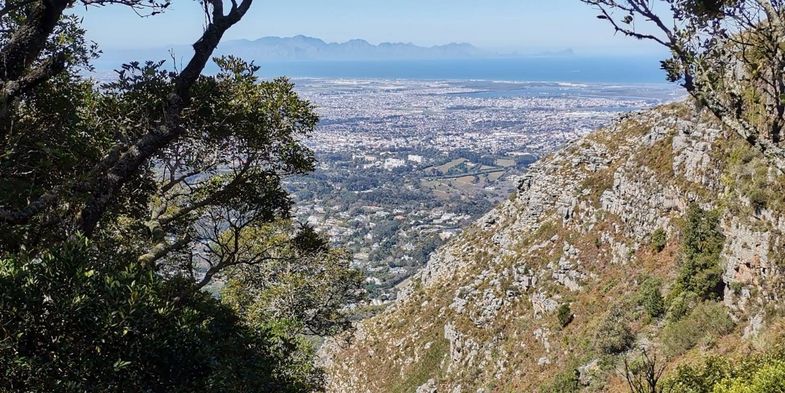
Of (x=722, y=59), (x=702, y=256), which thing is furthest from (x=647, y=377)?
(x=702, y=256)

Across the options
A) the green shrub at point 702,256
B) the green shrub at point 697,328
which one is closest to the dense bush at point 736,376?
the green shrub at point 697,328

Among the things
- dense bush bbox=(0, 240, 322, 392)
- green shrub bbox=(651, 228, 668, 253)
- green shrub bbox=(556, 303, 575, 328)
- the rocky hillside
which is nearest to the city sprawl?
the rocky hillside

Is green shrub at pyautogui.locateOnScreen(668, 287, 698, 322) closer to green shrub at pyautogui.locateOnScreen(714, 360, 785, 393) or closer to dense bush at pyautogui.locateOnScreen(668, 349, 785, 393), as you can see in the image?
dense bush at pyautogui.locateOnScreen(668, 349, 785, 393)

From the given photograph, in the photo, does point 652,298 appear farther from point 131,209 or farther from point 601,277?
point 131,209

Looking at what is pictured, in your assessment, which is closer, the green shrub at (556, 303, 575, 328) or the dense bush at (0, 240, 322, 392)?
the dense bush at (0, 240, 322, 392)

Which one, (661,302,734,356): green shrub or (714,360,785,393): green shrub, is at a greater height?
(714,360,785,393): green shrub

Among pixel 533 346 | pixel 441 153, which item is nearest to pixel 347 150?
pixel 441 153

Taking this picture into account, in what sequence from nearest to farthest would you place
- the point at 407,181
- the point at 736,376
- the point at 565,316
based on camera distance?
the point at 736,376 → the point at 565,316 → the point at 407,181
